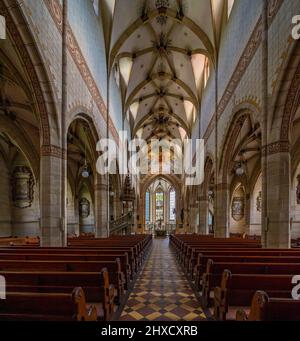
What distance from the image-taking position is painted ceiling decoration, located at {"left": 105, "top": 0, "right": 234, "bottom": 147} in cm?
1484

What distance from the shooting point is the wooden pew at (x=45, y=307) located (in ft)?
7.06

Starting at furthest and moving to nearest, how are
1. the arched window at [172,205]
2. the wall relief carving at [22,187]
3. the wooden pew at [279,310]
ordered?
the arched window at [172,205] < the wall relief carving at [22,187] < the wooden pew at [279,310]

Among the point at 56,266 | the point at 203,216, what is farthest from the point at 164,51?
the point at 56,266

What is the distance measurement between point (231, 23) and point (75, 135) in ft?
38.7

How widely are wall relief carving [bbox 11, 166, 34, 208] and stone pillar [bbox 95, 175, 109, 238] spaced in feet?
22.3

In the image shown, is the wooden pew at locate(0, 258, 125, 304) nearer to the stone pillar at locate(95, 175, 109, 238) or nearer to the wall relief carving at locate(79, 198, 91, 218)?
the stone pillar at locate(95, 175, 109, 238)

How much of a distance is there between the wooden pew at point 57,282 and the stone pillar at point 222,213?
1115 centimetres

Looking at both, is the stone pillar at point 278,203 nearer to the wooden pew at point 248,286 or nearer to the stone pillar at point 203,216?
the wooden pew at point 248,286

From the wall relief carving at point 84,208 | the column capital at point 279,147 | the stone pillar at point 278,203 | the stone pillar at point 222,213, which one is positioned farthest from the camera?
the wall relief carving at point 84,208

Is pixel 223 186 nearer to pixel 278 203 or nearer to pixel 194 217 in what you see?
pixel 278 203

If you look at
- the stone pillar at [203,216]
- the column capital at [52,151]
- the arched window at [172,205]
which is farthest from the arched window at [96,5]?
the arched window at [172,205]

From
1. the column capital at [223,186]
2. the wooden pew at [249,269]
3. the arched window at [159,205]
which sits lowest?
the arched window at [159,205]
